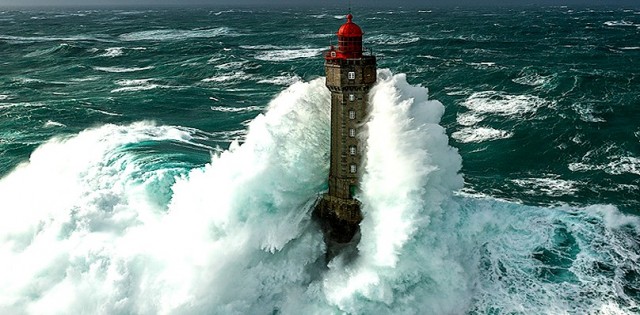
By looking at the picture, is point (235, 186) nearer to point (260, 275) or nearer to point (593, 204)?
point (260, 275)

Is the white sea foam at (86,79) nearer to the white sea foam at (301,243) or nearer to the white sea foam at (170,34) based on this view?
the white sea foam at (301,243)

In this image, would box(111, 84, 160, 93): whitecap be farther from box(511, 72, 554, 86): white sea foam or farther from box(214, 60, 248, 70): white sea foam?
box(511, 72, 554, 86): white sea foam

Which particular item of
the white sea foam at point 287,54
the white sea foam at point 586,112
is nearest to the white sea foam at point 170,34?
the white sea foam at point 287,54

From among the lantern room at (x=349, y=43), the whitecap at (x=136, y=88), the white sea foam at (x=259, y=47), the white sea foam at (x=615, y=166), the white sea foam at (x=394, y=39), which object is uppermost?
the lantern room at (x=349, y=43)

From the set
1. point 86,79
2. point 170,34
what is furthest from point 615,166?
point 170,34

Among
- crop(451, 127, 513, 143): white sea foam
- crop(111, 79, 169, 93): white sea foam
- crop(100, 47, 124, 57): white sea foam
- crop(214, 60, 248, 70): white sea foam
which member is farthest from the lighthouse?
crop(100, 47, 124, 57): white sea foam

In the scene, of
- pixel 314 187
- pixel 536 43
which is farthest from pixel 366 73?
pixel 536 43

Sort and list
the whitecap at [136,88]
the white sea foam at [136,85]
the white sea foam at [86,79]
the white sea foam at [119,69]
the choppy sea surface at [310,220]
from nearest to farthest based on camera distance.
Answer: the choppy sea surface at [310,220]
the whitecap at [136,88]
the white sea foam at [136,85]
the white sea foam at [86,79]
the white sea foam at [119,69]
